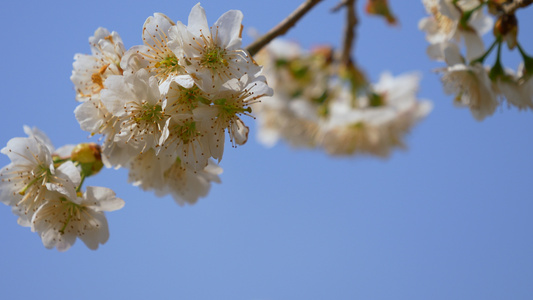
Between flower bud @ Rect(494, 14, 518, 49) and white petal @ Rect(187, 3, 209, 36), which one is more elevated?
flower bud @ Rect(494, 14, 518, 49)

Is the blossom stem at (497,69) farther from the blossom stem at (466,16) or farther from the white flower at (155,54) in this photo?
the white flower at (155,54)

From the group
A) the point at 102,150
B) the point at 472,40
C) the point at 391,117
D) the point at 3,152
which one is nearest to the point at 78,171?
the point at 102,150

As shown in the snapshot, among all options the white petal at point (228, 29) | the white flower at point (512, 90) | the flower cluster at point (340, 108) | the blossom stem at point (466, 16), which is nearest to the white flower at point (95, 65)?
the white petal at point (228, 29)

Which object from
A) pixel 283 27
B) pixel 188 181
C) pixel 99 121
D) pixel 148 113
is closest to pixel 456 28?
pixel 283 27

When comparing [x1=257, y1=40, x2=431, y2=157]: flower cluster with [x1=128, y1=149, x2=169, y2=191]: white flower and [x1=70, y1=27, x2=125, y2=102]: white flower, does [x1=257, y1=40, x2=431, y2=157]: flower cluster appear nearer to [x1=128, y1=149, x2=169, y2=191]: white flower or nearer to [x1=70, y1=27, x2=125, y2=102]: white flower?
[x1=128, y1=149, x2=169, y2=191]: white flower

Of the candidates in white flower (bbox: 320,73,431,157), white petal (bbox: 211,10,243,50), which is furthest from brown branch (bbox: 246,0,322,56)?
white flower (bbox: 320,73,431,157)

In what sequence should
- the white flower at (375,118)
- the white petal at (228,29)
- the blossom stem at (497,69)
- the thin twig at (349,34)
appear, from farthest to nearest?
the white flower at (375,118)
the thin twig at (349,34)
the blossom stem at (497,69)
the white petal at (228,29)
